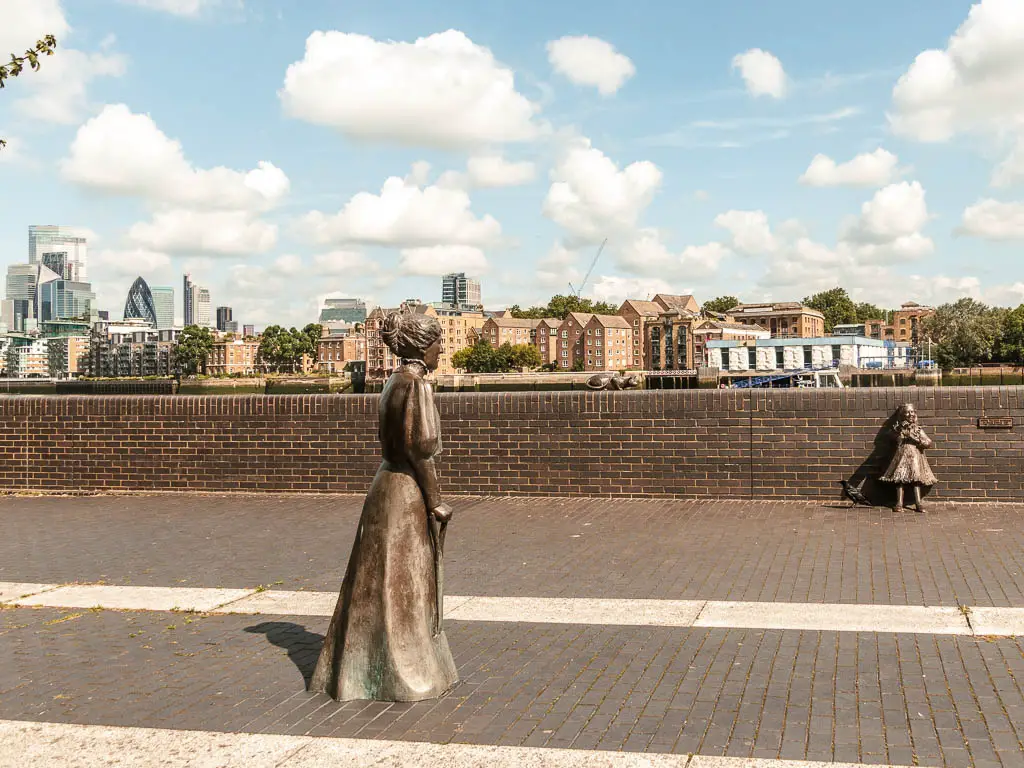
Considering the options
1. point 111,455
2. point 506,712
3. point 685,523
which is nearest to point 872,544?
point 685,523

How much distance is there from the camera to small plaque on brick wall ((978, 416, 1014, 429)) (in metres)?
11.9

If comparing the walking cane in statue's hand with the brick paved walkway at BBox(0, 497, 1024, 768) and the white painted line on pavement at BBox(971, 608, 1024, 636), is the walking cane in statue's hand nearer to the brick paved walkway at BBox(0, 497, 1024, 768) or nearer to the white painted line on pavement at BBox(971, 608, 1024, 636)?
the brick paved walkway at BBox(0, 497, 1024, 768)

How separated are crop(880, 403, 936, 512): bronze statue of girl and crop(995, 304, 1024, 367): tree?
134969 mm

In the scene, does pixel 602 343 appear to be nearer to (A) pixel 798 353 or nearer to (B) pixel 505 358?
(B) pixel 505 358

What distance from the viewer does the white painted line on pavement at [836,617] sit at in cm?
648

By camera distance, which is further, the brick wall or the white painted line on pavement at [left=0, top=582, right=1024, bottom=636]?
the brick wall

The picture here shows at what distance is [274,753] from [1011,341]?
151177 mm

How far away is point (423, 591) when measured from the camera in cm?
538

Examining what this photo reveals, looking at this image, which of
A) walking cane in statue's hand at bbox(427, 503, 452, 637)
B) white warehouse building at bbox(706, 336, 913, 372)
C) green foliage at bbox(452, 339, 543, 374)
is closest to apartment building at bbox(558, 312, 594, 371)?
green foliage at bbox(452, 339, 543, 374)

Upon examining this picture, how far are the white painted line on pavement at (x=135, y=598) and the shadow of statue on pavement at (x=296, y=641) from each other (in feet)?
2.74

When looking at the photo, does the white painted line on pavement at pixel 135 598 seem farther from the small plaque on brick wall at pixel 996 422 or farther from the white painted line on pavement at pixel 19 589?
the small plaque on brick wall at pixel 996 422

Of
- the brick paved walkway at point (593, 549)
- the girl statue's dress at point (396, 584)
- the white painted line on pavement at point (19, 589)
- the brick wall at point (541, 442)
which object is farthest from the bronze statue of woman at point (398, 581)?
the brick wall at point (541, 442)

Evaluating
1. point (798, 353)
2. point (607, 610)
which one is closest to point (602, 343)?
point (798, 353)

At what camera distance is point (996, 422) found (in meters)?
11.9
